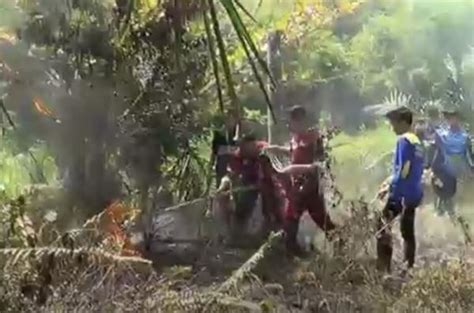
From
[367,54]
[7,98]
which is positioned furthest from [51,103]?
[367,54]

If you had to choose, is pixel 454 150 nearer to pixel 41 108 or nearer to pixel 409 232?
pixel 409 232

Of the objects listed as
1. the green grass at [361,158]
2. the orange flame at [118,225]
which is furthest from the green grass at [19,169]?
the green grass at [361,158]

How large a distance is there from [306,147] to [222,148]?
0.21 meters

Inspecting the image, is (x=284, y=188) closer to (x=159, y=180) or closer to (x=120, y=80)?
(x=159, y=180)

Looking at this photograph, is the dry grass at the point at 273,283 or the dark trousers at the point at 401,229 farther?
the dark trousers at the point at 401,229

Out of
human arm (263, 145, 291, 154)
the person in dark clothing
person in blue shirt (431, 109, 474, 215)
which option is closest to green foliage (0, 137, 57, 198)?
the person in dark clothing

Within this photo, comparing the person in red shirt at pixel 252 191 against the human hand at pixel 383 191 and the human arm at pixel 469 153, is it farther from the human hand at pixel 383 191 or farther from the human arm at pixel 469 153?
the human arm at pixel 469 153

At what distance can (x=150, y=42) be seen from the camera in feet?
6.39

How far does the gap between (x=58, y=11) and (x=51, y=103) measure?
8.7 inches

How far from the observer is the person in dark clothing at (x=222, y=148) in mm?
1932

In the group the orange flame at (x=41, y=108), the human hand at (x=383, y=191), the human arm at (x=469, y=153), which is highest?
A: the orange flame at (x=41, y=108)

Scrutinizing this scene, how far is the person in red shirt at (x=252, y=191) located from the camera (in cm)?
198

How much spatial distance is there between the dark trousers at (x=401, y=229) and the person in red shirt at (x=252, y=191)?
251mm

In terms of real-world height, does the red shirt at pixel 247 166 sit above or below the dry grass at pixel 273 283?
above
